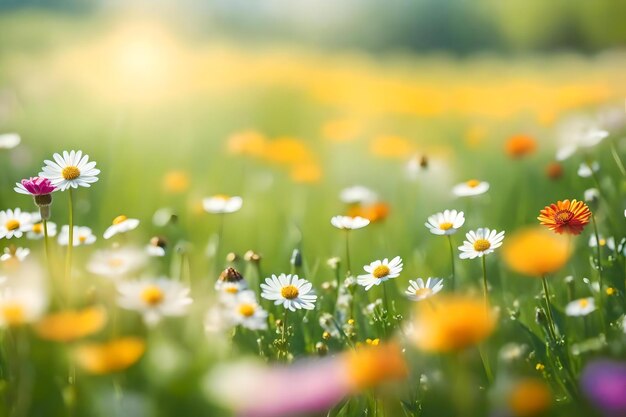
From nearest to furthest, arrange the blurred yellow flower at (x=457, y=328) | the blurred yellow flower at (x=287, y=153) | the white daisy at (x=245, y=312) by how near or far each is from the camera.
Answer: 1. the blurred yellow flower at (x=457, y=328)
2. the white daisy at (x=245, y=312)
3. the blurred yellow flower at (x=287, y=153)

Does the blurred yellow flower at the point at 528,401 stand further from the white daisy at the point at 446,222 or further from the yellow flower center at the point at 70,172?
the yellow flower center at the point at 70,172

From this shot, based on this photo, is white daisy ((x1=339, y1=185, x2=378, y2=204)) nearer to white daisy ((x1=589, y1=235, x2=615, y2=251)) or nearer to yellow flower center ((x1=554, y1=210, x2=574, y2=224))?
white daisy ((x1=589, y1=235, x2=615, y2=251))

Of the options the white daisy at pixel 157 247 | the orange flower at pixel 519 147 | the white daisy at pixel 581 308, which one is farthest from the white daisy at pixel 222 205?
the orange flower at pixel 519 147

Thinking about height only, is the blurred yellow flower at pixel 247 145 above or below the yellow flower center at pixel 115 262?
above

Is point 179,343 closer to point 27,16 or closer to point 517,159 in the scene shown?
point 517,159

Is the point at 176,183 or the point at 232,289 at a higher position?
the point at 176,183

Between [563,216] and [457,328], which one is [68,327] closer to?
[457,328]

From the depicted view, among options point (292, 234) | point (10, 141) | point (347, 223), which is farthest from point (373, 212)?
point (10, 141)

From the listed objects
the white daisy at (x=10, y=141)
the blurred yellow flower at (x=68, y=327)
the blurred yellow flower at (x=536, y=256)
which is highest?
the white daisy at (x=10, y=141)
